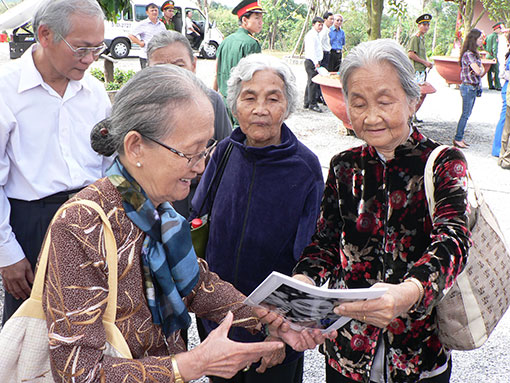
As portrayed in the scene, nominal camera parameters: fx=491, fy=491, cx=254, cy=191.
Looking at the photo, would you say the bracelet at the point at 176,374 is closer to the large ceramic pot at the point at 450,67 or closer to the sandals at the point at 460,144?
the sandals at the point at 460,144

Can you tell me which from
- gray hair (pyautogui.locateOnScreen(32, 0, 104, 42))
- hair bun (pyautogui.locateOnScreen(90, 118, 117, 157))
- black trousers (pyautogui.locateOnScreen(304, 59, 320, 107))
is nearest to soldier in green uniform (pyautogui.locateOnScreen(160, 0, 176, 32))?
black trousers (pyautogui.locateOnScreen(304, 59, 320, 107))

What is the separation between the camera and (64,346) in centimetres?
126

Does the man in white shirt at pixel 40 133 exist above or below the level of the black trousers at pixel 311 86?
above

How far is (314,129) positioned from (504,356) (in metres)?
6.91

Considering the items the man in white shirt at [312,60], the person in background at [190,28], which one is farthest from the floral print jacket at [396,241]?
the person in background at [190,28]

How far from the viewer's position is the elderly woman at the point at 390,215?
60.9 inches

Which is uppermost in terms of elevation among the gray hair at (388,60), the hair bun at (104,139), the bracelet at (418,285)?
the gray hair at (388,60)

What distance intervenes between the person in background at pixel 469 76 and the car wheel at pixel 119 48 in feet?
48.7

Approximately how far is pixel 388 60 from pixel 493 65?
17.7 metres

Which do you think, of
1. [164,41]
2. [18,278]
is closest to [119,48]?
[164,41]

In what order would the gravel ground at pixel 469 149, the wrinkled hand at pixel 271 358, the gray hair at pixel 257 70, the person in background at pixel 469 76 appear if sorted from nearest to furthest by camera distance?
the wrinkled hand at pixel 271 358
the gray hair at pixel 257 70
the gravel ground at pixel 469 149
the person in background at pixel 469 76

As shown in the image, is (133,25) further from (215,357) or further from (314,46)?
(215,357)

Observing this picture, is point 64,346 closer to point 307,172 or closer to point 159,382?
point 159,382

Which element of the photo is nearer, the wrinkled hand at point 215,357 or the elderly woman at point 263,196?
the wrinkled hand at point 215,357
